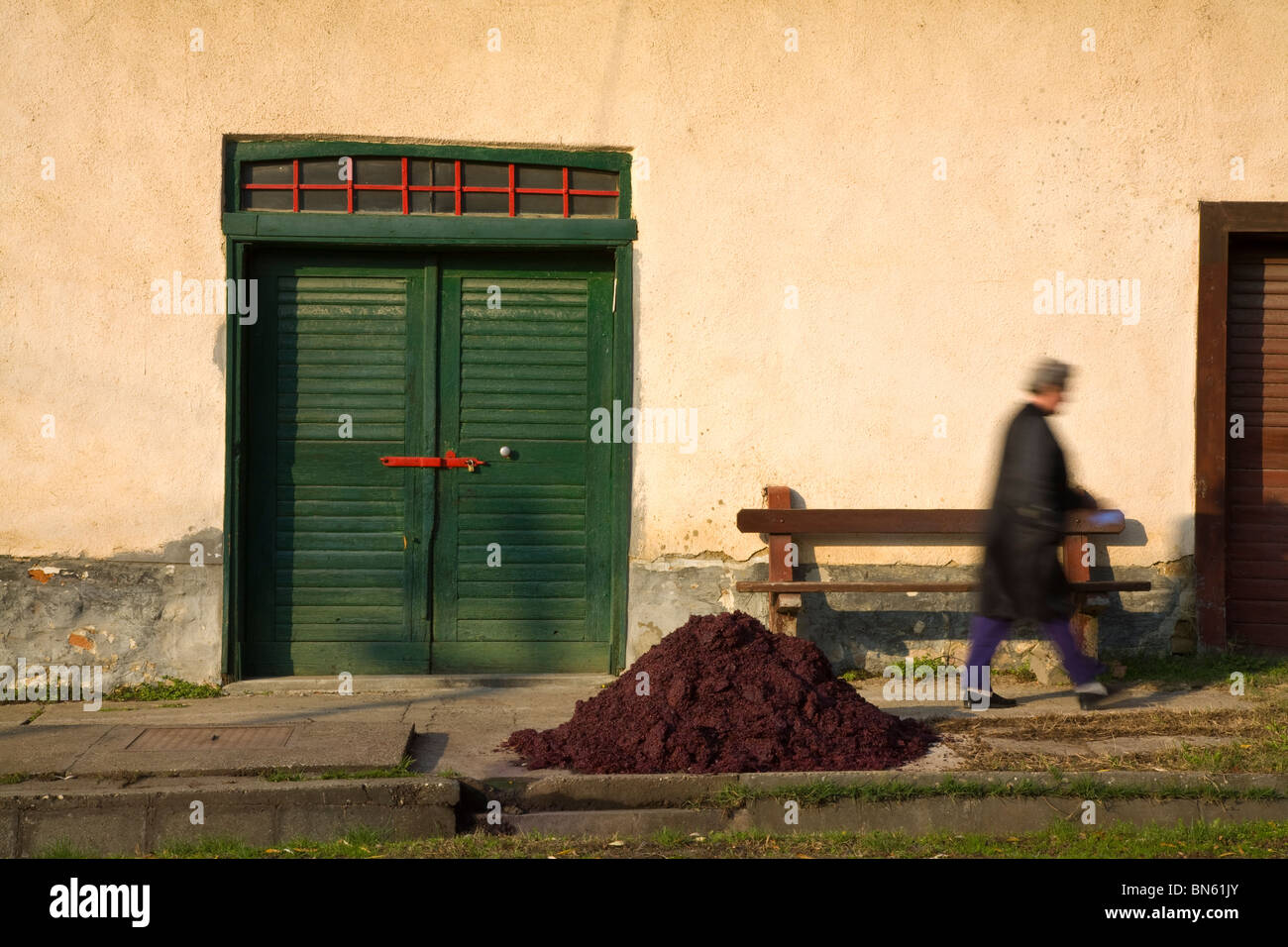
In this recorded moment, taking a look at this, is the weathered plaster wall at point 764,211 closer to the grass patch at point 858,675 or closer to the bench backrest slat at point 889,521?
the bench backrest slat at point 889,521

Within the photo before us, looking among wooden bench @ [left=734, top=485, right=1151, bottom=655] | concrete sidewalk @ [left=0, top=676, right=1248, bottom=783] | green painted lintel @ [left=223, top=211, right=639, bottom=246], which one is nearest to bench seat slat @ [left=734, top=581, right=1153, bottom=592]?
wooden bench @ [left=734, top=485, right=1151, bottom=655]

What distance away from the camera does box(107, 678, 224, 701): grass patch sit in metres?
7.25

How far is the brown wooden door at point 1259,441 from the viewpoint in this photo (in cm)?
801

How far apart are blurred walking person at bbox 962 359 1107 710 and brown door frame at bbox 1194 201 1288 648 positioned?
1.77 m

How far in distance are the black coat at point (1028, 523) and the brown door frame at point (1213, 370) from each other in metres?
1.89

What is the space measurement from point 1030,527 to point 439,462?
367 cm

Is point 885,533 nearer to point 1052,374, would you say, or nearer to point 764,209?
point 1052,374

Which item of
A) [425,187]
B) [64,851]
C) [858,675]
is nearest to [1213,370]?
[858,675]

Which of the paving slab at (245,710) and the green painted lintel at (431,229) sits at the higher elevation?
the green painted lintel at (431,229)

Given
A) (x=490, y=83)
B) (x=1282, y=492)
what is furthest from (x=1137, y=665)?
(x=490, y=83)

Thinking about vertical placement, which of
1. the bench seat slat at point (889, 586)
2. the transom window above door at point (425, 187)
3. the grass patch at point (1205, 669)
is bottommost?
the grass patch at point (1205, 669)

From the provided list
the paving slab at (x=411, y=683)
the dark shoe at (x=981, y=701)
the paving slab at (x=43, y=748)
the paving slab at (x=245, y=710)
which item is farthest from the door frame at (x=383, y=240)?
the dark shoe at (x=981, y=701)

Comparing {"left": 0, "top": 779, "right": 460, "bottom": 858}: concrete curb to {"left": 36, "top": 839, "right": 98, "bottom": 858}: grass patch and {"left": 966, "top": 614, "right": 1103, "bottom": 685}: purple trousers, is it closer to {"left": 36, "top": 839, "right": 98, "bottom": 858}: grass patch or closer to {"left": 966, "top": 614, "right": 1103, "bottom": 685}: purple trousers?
{"left": 36, "top": 839, "right": 98, "bottom": 858}: grass patch

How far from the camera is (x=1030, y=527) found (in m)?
6.29
